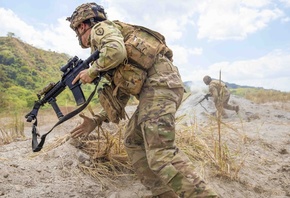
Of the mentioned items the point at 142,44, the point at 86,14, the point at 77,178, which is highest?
the point at 86,14

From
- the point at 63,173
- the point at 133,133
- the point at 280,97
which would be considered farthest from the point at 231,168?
the point at 280,97

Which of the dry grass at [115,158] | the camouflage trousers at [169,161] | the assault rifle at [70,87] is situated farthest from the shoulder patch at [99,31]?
the dry grass at [115,158]

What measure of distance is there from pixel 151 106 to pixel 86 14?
2.86 feet

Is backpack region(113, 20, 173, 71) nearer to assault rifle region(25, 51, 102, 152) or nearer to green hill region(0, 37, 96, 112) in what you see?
assault rifle region(25, 51, 102, 152)

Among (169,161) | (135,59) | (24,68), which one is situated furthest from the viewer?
(24,68)

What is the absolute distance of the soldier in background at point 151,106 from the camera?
1994mm

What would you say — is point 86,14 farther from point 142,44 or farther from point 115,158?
point 115,158

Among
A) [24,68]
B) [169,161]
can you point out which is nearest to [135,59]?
[169,161]

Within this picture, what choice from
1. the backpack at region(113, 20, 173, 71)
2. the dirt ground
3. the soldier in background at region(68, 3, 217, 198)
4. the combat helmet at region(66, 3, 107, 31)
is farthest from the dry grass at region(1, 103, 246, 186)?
the combat helmet at region(66, 3, 107, 31)

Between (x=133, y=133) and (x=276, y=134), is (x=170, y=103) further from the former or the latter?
(x=276, y=134)

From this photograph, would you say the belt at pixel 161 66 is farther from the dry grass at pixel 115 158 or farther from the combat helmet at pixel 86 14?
the dry grass at pixel 115 158

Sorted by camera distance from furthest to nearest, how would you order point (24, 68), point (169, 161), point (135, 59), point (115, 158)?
point (24, 68), point (115, 158), point (135, 59), point (169, 161)

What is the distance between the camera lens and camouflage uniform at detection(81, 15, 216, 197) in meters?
1.98

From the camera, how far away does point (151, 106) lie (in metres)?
2.16
